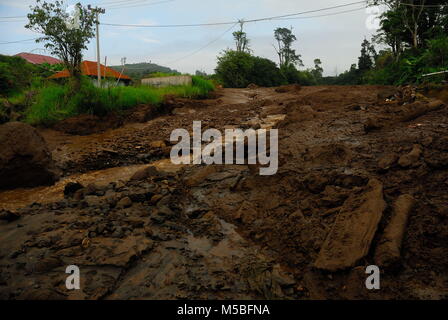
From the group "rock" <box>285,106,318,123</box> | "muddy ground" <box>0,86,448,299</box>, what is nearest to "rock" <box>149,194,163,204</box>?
"muddy ground" <box>0,86,448,299</box>

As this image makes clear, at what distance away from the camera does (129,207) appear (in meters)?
3.65

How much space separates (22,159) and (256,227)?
4230mm

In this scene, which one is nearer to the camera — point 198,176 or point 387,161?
point 387,161

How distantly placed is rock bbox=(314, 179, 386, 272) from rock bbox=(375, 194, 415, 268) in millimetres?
94

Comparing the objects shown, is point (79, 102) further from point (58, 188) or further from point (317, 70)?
point (317, 70)

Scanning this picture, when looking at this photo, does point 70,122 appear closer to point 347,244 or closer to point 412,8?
point 347,244

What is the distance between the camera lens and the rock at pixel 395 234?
2231 mm

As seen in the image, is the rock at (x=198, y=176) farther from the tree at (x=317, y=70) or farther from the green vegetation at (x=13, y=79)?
the tree at (x=317, y=70)

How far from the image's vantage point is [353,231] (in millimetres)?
2500

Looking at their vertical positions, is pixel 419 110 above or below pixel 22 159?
above

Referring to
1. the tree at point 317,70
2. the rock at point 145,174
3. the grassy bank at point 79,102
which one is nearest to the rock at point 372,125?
the rock at point 145,174

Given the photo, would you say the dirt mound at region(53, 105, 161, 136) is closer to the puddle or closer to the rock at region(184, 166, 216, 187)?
the puddle

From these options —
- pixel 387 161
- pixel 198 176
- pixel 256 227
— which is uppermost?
pixel 387 161

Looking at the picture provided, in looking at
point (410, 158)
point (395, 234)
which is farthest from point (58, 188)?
point (410, 158)
